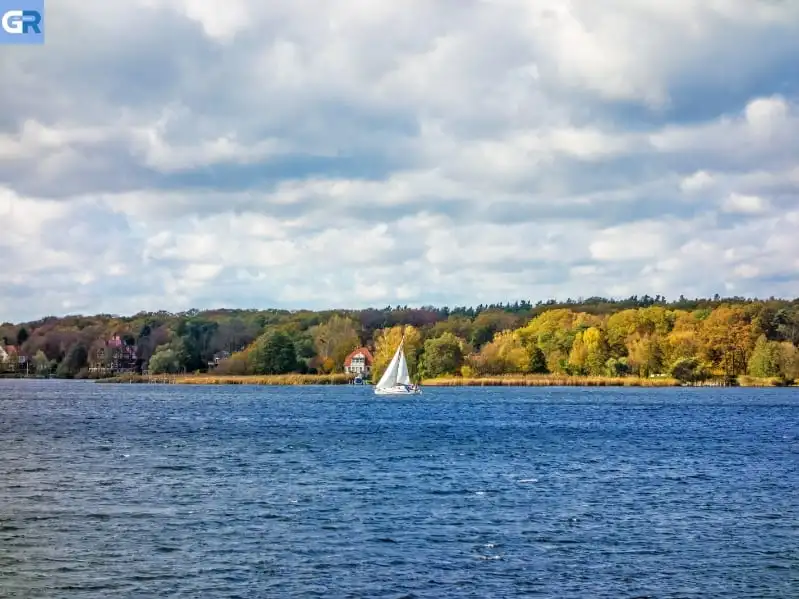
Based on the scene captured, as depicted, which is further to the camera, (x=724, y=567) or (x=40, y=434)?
(x=40, y=434)

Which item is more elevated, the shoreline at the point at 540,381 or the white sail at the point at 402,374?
the white sail at the point at 402,374

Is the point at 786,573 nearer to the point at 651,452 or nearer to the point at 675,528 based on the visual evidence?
the point at 675,528

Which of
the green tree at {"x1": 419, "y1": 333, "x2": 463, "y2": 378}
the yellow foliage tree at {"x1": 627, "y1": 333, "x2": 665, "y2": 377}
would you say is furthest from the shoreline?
the yellow foliage tree at {"x1": 627, "y1": 333, "x2": 665, "y2": 377}

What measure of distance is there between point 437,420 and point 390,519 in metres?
55.8

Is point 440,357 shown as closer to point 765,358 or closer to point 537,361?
point 537,361

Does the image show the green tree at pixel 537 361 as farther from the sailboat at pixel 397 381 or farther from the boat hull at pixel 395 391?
the boat hull at pixel 395 391

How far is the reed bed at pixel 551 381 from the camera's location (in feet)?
580

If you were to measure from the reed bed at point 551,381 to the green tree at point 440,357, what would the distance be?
165cm

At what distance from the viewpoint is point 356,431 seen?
73.9 meters

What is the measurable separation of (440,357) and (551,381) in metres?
19.9

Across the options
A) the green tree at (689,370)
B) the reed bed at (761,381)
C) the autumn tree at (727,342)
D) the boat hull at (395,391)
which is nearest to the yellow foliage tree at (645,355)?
the green tree at (689,370)

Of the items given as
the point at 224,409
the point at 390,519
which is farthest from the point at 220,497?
the point at 224,409

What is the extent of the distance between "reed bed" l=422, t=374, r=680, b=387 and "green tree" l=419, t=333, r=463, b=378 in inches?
64.9

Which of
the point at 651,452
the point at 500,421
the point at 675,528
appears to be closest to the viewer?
the point at 675,528
